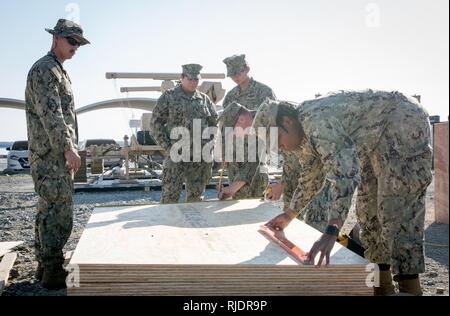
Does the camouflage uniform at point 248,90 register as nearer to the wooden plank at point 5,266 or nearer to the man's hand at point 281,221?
the man's hand at point 281,221

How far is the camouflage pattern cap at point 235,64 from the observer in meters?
4.97

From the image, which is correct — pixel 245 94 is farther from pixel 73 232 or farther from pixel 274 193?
pixel 73 232

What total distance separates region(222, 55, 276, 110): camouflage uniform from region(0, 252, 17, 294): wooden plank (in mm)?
2717

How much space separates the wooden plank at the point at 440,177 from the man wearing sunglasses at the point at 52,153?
4693 millimetres

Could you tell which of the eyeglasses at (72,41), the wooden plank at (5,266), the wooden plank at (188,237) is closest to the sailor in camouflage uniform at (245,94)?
the wooden plank at (188,237)

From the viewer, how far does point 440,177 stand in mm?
6520

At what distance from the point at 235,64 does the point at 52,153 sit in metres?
2.30

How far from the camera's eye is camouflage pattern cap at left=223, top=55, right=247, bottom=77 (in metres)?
4.97

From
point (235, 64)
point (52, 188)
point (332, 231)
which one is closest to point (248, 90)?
point (235, 64)

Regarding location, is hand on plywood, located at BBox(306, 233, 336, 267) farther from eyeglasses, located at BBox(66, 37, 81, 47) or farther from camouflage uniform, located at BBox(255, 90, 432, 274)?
eyeglasses, located at BBox(66, 37, 81, 47)

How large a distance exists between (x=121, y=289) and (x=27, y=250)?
3429mm

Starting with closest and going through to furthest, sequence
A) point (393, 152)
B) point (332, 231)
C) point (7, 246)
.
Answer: point (332, 231) < point (393, 152) < point (7, 246)

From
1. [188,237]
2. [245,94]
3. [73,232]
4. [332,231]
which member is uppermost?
[245,94]

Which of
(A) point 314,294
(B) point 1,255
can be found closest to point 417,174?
(A) point 314,294
